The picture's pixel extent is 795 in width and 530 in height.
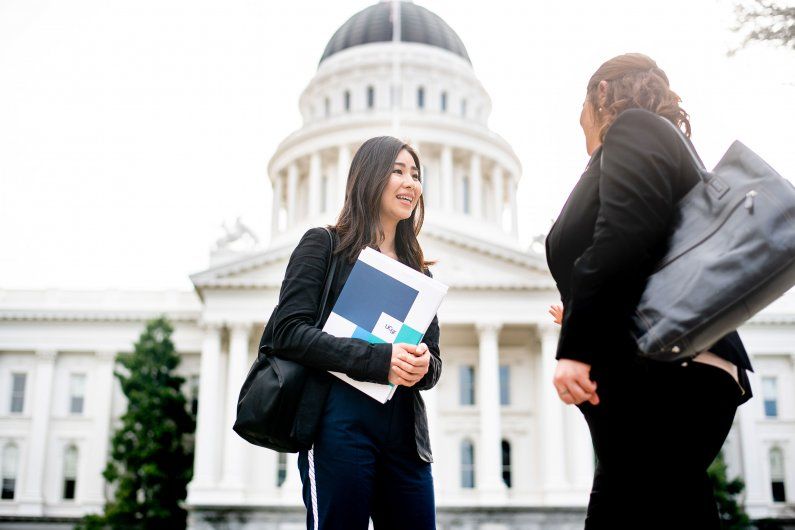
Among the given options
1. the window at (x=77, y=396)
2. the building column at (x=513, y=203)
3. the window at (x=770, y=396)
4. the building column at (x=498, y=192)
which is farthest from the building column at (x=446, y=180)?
the window at (x=77, y=396)

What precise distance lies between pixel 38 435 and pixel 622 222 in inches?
1721

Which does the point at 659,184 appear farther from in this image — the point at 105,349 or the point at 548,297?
the point at 105,349

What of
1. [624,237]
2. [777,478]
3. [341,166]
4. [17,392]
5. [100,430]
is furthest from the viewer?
[341,166]

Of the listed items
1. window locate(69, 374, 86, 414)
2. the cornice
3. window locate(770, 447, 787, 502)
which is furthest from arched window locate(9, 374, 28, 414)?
window locate(770, 447, 787, 502)

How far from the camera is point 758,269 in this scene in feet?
8.70

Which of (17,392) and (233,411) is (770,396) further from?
(17,392)

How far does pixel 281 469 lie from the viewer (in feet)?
122

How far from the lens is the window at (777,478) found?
41.3 m

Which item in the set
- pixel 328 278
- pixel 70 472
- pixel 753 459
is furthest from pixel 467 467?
pixel 328 278

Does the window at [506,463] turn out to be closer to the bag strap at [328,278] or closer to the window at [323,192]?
the window at [323,192]

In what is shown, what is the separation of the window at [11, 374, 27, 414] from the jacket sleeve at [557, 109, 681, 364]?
44.5 m

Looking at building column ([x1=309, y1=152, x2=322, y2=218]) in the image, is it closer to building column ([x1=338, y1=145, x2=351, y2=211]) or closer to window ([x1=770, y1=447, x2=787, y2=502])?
building column ([x1=338, y1=145, x2=351, y2=211])

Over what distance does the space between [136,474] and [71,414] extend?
8.36m

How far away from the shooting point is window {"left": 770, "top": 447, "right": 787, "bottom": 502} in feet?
135
